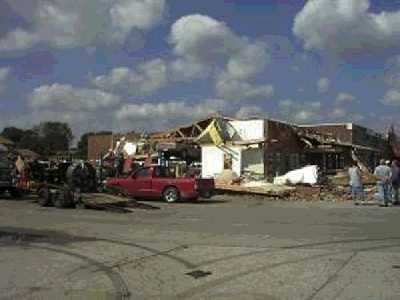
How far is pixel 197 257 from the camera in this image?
1383cm

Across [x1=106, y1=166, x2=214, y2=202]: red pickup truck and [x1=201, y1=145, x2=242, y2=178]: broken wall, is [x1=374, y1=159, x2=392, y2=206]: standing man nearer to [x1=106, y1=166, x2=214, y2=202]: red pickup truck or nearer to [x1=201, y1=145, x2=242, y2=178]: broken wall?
[x1=106, y1=166, x2=214, y2=202]: red pickup truck

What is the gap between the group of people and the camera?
31.1 meters

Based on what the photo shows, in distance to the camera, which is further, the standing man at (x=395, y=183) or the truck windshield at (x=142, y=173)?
the truck windshield at (x=142, y=173)

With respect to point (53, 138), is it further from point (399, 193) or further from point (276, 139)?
point (399, 193)

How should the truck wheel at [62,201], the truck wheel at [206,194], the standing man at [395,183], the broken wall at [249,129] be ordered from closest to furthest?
the truck wheel at [62,201], the standing man at [395,183], the truck wheel at [206,194], the broken wall at [249,129]

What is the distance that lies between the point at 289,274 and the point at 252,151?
35909mm

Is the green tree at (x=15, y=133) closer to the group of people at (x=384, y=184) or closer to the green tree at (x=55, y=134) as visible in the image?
the green tree at (x=55, y=134)

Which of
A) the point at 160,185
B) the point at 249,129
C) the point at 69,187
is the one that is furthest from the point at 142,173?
the point at 249,129

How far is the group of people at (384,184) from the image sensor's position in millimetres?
31130

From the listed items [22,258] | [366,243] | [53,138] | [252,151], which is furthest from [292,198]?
[53,138]

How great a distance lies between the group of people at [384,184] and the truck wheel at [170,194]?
771 centimetres

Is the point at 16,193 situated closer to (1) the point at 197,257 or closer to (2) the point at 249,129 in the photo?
(2) the point at 249,129

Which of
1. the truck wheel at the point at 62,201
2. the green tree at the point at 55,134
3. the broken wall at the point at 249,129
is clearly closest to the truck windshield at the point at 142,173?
the truck wheel at the point at 62,201

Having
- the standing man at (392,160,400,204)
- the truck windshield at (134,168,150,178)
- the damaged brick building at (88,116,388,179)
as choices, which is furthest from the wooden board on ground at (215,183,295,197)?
the damaged brick building at (88,116,388,179)
